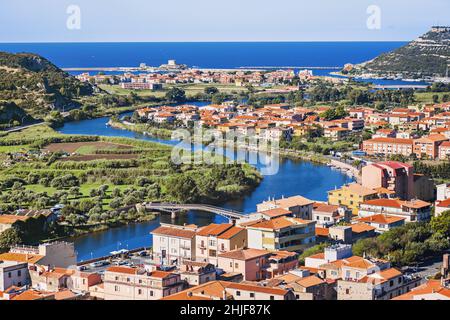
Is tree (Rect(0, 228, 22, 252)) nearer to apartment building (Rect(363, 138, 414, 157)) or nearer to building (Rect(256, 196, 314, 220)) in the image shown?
building (Rect(256, 196, 314, 220))

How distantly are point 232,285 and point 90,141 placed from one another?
13887 mm

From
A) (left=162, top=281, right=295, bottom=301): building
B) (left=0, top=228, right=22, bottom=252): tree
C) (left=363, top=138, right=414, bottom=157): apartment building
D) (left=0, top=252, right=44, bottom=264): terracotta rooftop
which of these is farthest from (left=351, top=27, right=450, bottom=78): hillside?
(left=162, top=281, right=295, bottom=301): building

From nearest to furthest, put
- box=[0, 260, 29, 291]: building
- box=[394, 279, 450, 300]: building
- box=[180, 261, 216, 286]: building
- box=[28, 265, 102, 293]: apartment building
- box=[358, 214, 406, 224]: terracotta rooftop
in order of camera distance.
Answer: box=[394, 279, 450, 300]: building, box=[180, 261, 216, 286]: building, box=[28, 265, 102, 293]: apartment building, box=[0, 260, 29, 291]: building, box=[358, 214, 406, 224]: terracotta rooftop

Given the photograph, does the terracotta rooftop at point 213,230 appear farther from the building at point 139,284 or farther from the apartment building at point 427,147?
the apartment building at point 427,147

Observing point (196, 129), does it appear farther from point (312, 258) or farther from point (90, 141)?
point (312, 258)

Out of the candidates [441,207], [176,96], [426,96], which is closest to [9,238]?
[441,207]

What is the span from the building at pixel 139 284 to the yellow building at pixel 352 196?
4798 millimetres

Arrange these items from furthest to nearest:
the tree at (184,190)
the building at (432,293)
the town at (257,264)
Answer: the tree at (184,190) < the town at (257,264) < the building at (432,293)

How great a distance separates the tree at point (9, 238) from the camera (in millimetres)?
9828

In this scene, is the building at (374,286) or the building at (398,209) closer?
the building at (374,286)

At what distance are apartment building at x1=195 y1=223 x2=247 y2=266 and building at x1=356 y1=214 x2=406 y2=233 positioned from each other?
1.73m

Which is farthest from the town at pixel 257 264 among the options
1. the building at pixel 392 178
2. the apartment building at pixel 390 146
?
the apartment building at pixel 390 146

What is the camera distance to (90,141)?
19953mm

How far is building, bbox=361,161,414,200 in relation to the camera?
1205 cm
